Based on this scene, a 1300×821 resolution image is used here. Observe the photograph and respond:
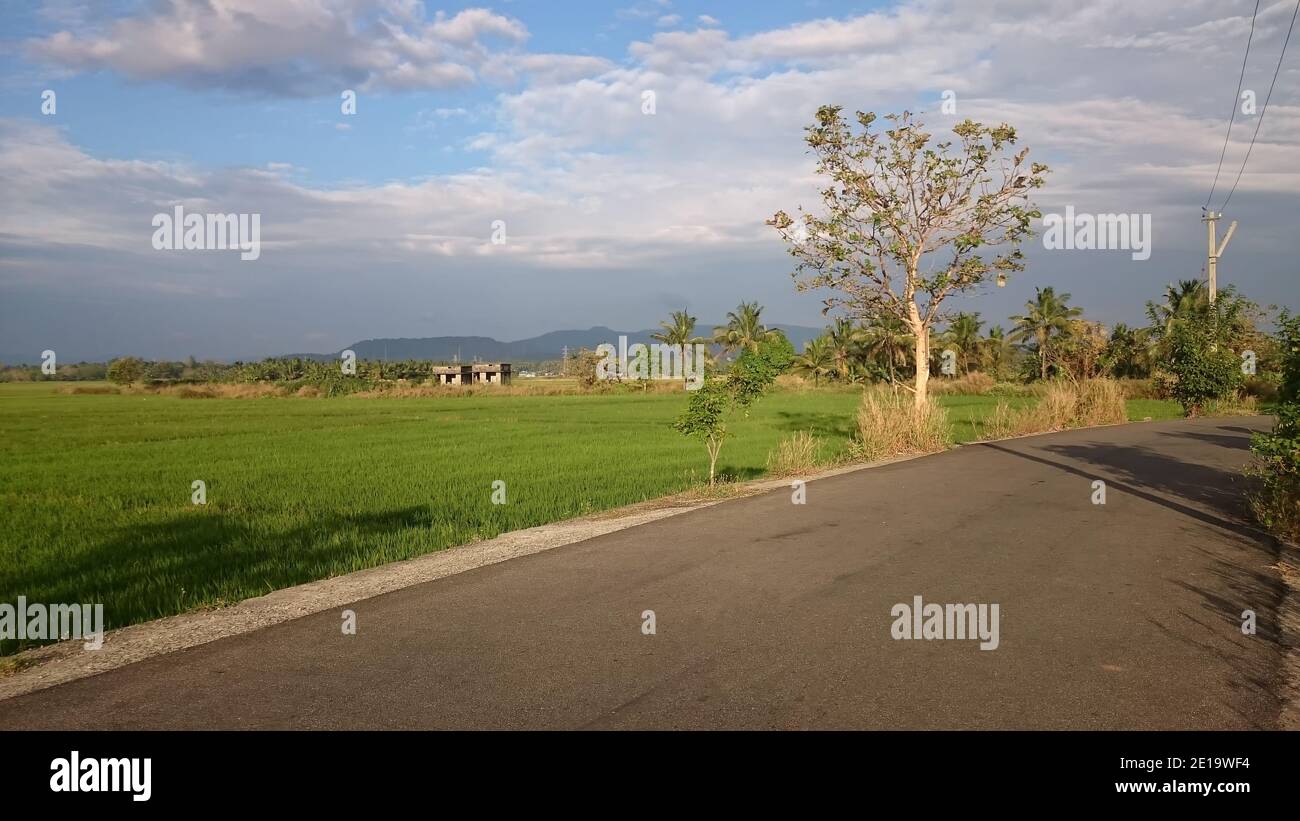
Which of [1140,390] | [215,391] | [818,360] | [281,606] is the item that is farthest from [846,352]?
[281,606]

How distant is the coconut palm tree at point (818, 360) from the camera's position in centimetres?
7506

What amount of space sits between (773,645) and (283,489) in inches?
501

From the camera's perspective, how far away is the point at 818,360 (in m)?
76.9

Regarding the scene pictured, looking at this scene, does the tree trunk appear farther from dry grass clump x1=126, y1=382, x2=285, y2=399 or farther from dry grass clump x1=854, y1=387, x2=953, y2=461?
dry grass clump x1=126, y1=382, x2=285, y2=399

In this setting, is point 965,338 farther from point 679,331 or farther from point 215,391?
point 215,391

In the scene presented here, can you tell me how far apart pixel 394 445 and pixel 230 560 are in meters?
16.5

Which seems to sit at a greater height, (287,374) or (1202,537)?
(287,374)

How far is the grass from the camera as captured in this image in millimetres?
8969

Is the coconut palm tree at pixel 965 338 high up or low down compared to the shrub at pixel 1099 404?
up

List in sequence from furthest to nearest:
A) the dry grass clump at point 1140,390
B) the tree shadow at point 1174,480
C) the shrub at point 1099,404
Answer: the dry grass clump at point 1140,390
the shrub at point 1099,404
the tree shadow at point 1174,480

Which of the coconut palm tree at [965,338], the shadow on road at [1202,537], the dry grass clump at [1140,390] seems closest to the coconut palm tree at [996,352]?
the coconut palm tree at [965,338]

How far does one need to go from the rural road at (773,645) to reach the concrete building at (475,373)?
84.0m

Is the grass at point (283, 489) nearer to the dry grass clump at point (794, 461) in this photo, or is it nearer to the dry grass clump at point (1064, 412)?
the dry grass clump at point (794, 461)

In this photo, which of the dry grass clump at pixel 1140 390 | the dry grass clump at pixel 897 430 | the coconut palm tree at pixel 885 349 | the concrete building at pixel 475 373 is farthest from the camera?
the concrete building at pixel 475 373
